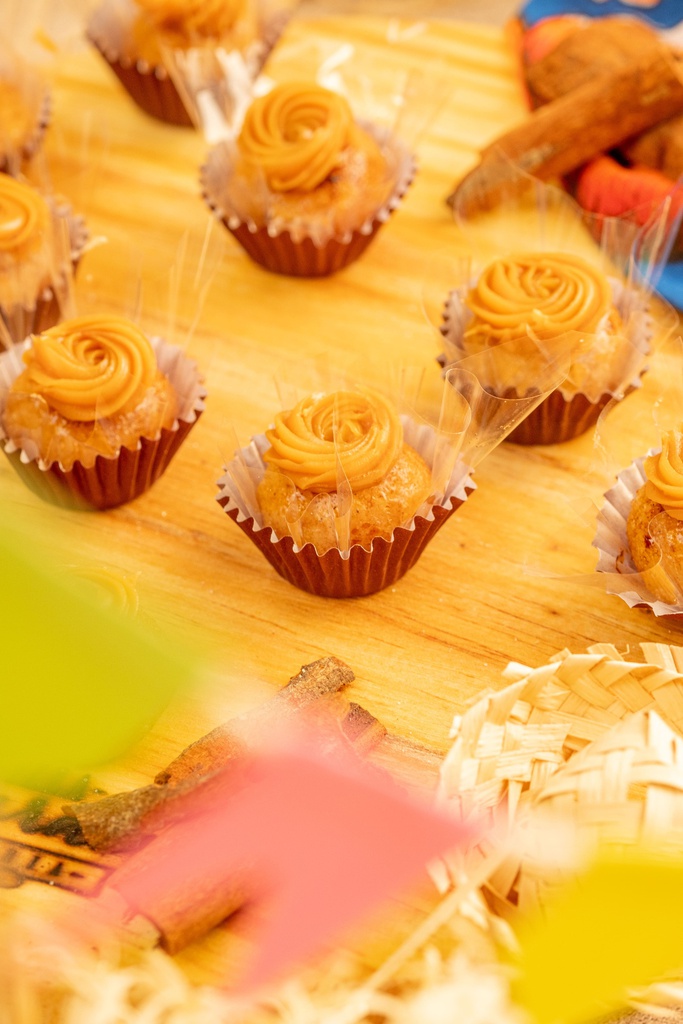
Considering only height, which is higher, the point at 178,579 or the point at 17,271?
the point at 17,271

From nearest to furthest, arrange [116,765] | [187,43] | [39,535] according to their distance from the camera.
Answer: [116,765]
[39,535]
[187,43]

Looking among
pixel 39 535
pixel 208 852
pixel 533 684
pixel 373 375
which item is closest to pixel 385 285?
pixel 373 375

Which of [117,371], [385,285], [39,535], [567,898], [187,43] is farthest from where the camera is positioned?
[187,43]

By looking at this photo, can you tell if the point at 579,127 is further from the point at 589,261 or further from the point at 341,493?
the point at 341,493

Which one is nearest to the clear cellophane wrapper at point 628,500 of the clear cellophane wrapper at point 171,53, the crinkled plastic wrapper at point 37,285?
the crinkled plastic wrapper at point 37,285

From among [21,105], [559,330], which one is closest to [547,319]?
[559,330]

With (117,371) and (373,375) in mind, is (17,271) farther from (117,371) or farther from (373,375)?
(373,375)

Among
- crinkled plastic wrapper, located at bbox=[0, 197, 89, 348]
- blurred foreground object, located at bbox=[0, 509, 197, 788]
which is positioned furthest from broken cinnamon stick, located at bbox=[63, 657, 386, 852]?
crinkled plastic wrapper, located at bbox=[0, 197, 89, 348]
